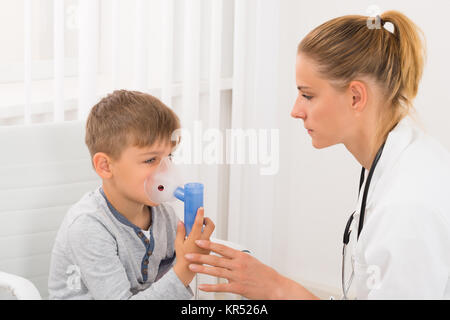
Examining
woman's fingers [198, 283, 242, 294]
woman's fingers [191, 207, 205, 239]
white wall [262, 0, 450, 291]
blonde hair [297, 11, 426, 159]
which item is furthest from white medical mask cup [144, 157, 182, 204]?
white wall [262, 0, 450, 291]

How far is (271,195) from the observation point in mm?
2529

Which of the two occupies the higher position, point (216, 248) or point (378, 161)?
point (378, 161)

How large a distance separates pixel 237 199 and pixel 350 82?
1179 mm

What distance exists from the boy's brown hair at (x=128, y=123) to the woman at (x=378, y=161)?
27cm

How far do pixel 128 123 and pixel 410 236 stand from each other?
0.64m

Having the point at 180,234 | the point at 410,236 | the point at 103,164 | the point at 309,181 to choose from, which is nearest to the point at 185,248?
the point at 180,234

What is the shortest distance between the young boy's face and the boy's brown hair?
1 centimetres

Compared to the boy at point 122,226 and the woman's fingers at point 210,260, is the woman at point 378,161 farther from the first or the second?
the boy at point 122,226

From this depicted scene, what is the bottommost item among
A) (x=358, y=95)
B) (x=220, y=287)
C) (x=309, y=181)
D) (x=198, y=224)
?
(x=309, y=181)

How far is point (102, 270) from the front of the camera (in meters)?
1.25

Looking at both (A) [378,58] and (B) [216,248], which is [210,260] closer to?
(B) [216,248]

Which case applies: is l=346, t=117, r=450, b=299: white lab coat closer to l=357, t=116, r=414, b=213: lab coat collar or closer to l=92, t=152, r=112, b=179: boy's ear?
l=357, t=116, r=414, b=213: lab coat collar
